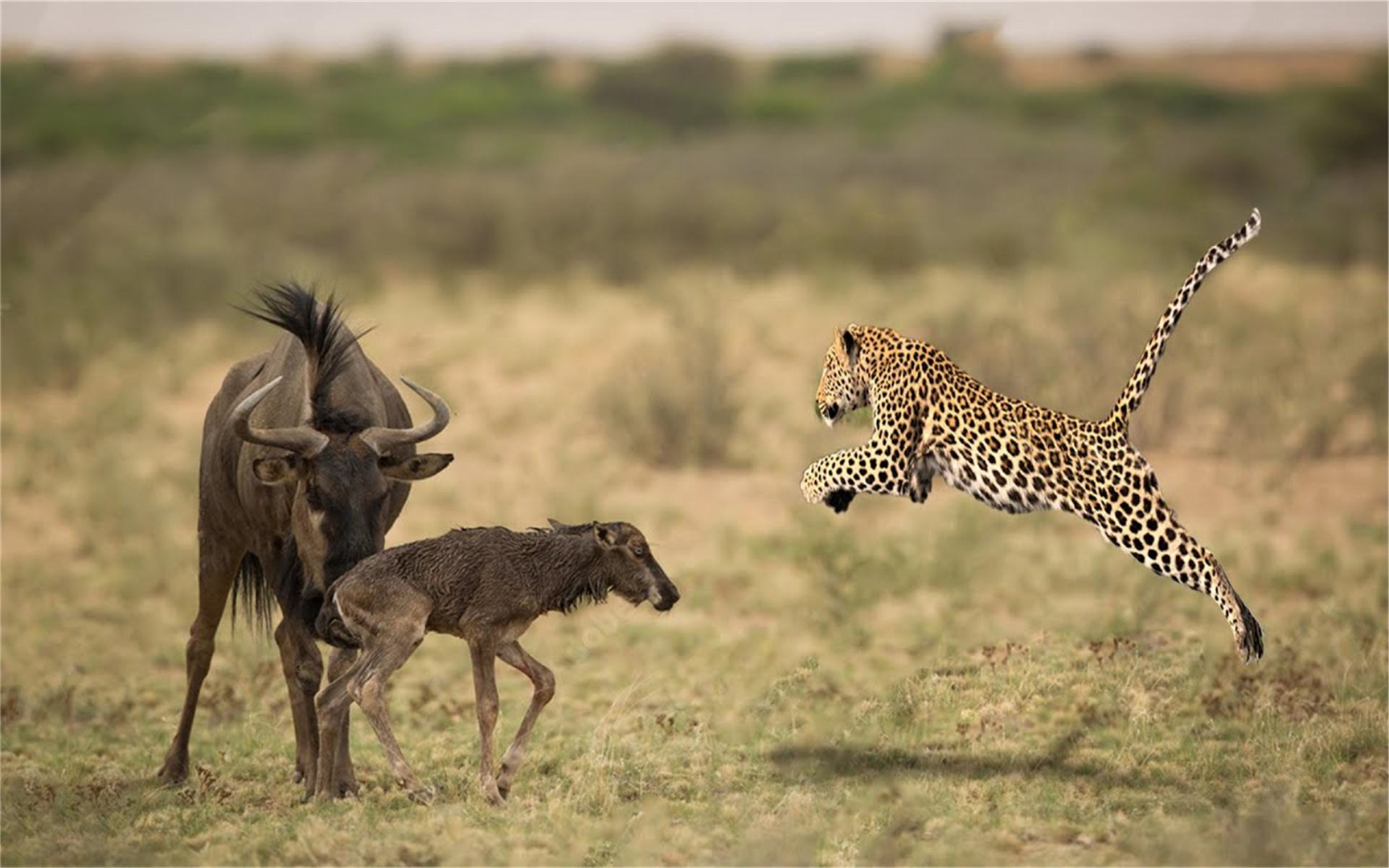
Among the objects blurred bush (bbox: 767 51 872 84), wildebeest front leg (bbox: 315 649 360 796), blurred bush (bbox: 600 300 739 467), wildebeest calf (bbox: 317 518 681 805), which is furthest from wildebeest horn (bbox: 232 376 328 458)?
blurred bush (bbox: 767 51 872 84)

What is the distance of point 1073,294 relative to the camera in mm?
21641

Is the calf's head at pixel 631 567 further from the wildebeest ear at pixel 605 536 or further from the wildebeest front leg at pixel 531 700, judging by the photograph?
the wildebeest front leg at pixel 531 700

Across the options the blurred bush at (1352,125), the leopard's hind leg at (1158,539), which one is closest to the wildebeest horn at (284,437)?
the leopard's hind leg at (1158,539)

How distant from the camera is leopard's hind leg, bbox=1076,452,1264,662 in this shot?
6.29m

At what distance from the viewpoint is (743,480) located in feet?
55.1

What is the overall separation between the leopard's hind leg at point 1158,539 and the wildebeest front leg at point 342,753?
3.63 metres

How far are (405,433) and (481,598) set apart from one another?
2.95 ft

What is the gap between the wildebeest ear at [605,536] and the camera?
7.65 meters

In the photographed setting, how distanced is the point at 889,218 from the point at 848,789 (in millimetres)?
21136

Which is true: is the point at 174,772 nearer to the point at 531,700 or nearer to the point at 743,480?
the point at 531,700

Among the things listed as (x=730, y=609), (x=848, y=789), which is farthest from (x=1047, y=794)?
(x=730, y=609)

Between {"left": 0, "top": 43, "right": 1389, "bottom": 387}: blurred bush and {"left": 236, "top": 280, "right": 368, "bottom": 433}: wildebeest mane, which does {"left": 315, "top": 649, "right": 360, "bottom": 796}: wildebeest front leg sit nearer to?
{"left": 236, "top": 280, "right": 368, "bottom": 433}: wildebeest mane

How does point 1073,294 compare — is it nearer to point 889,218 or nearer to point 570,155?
point 889,218

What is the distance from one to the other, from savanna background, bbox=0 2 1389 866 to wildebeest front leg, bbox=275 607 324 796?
32 centimetres
